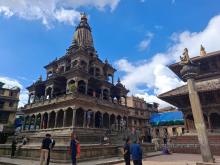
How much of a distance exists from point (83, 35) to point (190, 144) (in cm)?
3176

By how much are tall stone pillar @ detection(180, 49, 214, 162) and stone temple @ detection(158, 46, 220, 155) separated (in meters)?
7.46

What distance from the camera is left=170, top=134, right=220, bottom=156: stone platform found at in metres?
18.0

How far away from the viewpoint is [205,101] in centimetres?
2000

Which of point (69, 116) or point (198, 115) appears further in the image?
point (69, 116)

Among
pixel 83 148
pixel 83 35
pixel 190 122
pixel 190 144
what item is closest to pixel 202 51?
pixel 190 122

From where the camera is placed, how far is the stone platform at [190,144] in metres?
18.0

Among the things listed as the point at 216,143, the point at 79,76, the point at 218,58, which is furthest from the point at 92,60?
the point at 216,143

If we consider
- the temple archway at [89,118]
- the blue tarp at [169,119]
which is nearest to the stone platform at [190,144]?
the temple archway at [89,118]

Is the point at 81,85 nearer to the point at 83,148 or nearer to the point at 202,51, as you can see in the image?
the point at 83,148

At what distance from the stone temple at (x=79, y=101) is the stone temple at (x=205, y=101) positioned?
523cm

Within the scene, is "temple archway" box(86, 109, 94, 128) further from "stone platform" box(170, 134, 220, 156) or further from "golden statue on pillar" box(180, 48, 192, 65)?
"golden statue on pillar" box(180, 48, 192, 65)

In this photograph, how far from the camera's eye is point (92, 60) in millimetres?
38406

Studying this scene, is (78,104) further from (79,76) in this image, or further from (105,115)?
(105,115)

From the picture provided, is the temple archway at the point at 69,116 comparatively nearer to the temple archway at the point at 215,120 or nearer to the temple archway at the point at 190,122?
the temple archway at the point at 190,122
